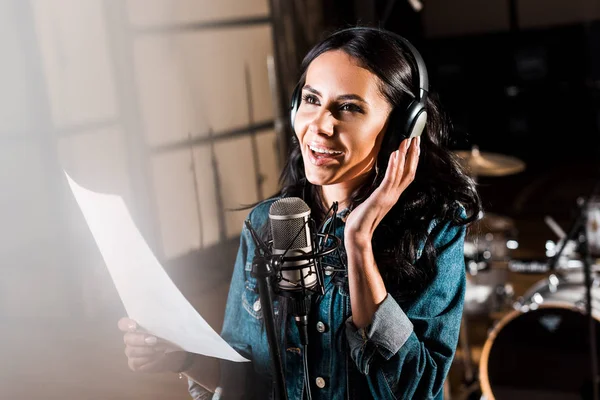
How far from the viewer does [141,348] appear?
2.65ft

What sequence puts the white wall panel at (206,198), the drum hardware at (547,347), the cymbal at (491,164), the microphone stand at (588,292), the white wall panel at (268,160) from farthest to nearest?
the cymbal at (491,164)
the drum hardware at (547,347)
the microphone stand at (588,292)
the white wall panel at (268,160)
the white wall panel at (206,198)

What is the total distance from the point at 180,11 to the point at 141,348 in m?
0.46

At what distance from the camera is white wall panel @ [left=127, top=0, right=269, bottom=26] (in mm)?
878

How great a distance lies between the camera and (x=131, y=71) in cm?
86

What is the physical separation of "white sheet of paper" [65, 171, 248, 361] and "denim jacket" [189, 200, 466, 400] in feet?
0.46

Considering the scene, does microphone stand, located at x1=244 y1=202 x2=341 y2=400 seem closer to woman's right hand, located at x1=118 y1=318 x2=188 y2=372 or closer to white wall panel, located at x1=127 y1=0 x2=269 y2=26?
woman's right hand, located at x1=118 y1=318 x2=188 y2=372

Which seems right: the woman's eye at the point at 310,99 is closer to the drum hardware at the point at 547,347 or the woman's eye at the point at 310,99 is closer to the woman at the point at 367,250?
the woman at the point at 367,250

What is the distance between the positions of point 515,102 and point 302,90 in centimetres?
390

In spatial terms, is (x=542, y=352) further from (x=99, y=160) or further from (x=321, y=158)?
(x=99, y=160)

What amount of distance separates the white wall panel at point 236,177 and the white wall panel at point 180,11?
0.20 metres

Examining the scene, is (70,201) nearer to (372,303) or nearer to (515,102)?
(372,303)

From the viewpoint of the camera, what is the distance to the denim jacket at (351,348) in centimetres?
86

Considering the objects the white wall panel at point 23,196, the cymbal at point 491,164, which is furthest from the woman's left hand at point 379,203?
the cymbal at point 491,164

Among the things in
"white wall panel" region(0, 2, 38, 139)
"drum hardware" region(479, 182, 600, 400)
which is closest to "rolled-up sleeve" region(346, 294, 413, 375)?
"white wall panel" region(0, 2, 38, 139)
